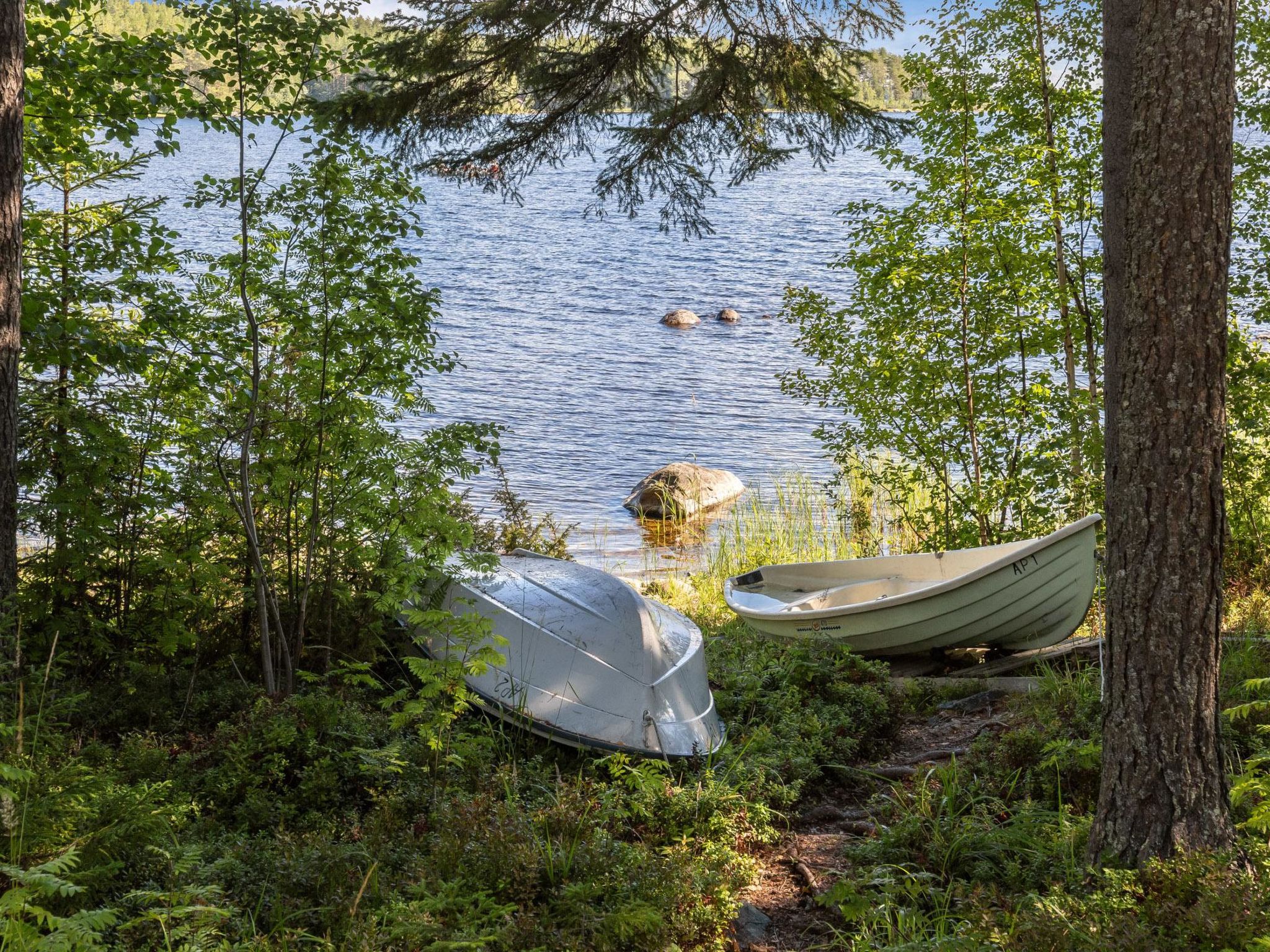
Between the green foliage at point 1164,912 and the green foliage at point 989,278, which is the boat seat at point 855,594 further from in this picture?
the green foliage at point 1164,912

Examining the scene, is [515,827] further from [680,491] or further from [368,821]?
[680,491]

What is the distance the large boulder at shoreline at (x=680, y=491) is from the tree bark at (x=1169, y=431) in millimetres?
9523

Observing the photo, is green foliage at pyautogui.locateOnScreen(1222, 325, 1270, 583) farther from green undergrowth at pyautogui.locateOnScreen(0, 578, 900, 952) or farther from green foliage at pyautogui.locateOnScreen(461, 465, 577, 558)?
green foliage at pyautogui.locateOnScreen(461, 465, 577, 558)

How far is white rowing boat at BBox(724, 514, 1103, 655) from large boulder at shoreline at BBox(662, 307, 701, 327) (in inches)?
724

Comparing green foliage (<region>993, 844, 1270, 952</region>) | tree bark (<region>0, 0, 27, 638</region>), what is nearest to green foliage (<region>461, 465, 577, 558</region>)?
tree bark (<region>0, 0, 27, 638</region>)

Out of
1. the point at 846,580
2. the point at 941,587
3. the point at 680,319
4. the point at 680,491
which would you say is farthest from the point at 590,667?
the point at 680,319

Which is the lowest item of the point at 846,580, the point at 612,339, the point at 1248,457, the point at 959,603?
the point at 846,580

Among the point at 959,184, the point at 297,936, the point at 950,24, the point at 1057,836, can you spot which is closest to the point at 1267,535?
the point at 959,184

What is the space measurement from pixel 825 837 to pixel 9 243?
15.4 ft

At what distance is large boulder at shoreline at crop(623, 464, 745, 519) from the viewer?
13562 mm

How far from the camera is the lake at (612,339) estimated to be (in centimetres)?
1572

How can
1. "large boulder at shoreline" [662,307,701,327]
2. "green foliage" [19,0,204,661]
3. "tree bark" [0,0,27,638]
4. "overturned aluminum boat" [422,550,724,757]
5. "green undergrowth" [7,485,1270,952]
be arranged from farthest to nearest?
"large boulder at shoreline" [662,307,701,327], "overturned aluminum boat" [422,550,724,757], "green foliage" [19,0,204,661], "tree bark" [0,0,27,638], "green undergrowth" [7,485,1270,952]

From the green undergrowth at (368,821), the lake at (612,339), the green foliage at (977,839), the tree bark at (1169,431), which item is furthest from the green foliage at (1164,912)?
the lake at (612,339)

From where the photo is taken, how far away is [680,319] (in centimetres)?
2622
